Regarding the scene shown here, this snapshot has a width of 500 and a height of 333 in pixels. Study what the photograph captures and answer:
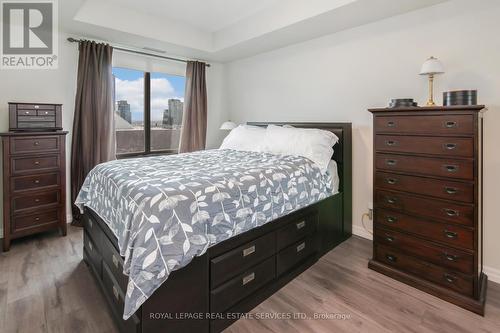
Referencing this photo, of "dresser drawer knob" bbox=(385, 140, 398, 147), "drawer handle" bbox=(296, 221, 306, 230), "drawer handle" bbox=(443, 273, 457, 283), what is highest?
"dresser drawer knob" bbox=(385, 140, 398, 147)

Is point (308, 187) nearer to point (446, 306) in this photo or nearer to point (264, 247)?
point (264, 247)

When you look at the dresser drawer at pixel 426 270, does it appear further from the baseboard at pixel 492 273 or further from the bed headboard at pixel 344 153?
the bed headboard at pixel 344 153

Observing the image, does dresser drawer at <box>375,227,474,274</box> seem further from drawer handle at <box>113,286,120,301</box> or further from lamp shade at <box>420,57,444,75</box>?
drawer handle at <box>113,286,120,301</box>

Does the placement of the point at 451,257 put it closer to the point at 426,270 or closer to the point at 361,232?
the point at 426,270

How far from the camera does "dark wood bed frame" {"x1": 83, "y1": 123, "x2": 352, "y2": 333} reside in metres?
1.48

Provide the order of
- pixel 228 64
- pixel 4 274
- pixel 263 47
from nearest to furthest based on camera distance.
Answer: pixel 4 274 < pixel 263 47 < pixel 228 64

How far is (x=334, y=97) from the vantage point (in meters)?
3.18

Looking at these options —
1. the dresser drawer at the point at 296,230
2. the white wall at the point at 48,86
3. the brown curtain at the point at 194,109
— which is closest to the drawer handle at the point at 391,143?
the dresser drawer at the point at 296,230

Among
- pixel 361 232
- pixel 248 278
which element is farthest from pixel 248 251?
pixel 361 232

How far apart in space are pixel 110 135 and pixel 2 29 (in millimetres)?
1444

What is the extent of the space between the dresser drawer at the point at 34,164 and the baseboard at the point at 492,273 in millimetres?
4082

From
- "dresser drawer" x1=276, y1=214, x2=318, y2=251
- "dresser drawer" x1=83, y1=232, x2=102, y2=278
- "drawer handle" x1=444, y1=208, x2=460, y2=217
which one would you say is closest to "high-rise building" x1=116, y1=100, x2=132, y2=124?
"dresser drawer" x1=83, y1=232, x2=102, y2=278

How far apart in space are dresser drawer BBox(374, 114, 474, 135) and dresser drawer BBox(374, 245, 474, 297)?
3.18 feet

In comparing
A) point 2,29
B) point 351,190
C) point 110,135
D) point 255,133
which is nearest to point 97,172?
point 110,135
